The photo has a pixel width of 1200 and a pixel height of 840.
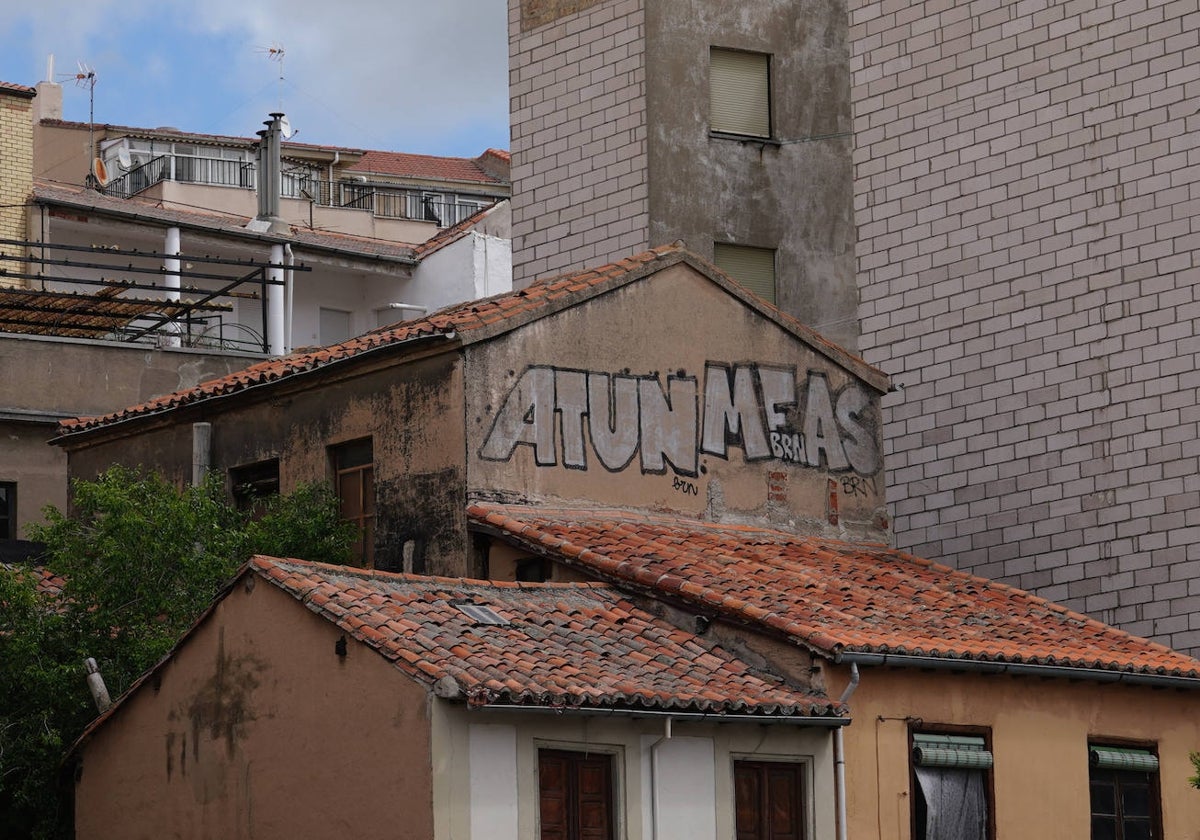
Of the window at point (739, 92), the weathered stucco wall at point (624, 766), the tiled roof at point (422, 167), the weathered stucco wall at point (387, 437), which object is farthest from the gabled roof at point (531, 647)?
the tiled roof at point (422, 167)

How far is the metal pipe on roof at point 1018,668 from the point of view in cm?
2002

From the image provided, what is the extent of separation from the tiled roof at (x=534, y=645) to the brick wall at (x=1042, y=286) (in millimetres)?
7747

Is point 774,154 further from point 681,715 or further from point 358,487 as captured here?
point 681,715

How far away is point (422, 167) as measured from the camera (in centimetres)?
6178

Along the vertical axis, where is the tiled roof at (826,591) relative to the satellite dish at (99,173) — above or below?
below

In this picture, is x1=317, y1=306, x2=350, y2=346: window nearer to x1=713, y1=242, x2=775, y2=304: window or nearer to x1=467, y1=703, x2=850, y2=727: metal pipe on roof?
x1=713, y1=242, x2=775, y2=304: window

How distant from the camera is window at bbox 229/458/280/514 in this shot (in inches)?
1021

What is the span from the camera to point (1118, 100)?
27.0 meters

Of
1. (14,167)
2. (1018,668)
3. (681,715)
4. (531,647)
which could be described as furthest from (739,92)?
(14,167)

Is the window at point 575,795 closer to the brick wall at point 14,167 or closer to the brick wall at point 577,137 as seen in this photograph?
the brick wall at point 577,137

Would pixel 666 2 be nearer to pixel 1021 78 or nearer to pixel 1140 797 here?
pixel 1021 78

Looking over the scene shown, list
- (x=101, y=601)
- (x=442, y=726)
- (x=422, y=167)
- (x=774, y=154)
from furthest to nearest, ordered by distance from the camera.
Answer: (x=422, y=167)
(x=774, y=154)
(x=101, y=601)
(x=442, y=726)

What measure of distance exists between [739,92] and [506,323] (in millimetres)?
10353

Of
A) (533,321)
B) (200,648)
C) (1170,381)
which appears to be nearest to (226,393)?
(533,321)
